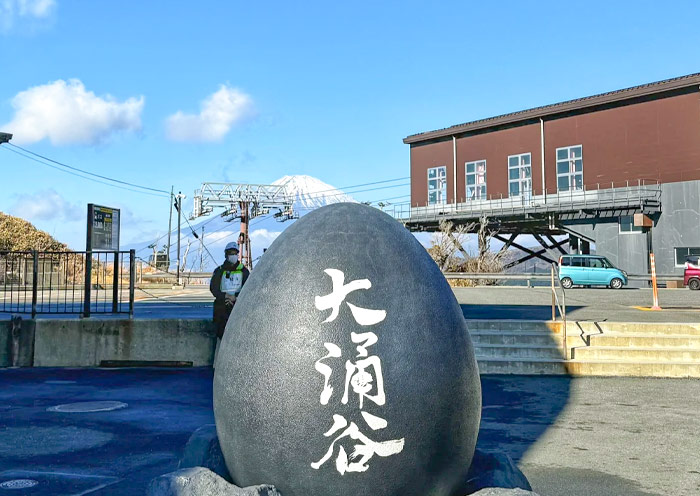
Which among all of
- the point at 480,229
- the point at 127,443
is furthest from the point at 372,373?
the point at 480,229

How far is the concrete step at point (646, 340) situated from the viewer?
12.0 m

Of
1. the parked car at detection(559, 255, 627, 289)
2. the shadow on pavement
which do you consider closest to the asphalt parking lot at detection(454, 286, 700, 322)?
the shadow on pavement

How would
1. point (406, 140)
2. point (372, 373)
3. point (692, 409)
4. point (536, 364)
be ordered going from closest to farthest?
point (372, 373)
point (692, 409)
point (536, 364)
point (406, 140)

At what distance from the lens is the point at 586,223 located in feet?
127

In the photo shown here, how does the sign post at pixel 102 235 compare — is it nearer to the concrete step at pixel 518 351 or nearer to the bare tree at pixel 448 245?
the concrete step at pixel 518 351

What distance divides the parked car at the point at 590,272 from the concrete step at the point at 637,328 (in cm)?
2043

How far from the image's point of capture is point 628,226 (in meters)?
36.5

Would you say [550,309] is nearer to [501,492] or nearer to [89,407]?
[89,407]

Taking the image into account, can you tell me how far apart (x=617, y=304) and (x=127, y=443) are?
17.9 m

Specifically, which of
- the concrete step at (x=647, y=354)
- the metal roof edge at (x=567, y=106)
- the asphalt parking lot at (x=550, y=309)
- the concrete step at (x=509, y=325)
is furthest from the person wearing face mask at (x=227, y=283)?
the metal roof edge at (x=567, y=106)

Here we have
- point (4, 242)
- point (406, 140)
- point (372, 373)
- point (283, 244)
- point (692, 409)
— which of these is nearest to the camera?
point (372, 373)

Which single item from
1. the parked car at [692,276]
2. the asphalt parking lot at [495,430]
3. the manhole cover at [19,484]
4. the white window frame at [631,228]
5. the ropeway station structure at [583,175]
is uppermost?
the ropeway station structure at [583,175]

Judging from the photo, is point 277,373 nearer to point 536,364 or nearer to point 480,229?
point 536,364

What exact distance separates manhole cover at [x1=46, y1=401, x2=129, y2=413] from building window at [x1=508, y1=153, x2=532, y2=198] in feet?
120
